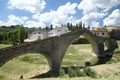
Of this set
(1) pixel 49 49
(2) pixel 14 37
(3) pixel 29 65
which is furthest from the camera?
(2) pixel 14 37

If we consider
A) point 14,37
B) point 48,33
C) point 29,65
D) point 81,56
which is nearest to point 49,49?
point 29,65

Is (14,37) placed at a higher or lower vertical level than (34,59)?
higher

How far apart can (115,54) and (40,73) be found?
3080 centimetres

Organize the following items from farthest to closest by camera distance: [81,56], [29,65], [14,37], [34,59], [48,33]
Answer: [48,33], [14,37], [81,56], [34,59], [29,65]

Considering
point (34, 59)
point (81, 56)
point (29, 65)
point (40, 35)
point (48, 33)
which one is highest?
point (48, 33)

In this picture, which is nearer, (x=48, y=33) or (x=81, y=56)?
(x=81, y=56)

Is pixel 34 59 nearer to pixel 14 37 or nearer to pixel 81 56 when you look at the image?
pixel 81 56

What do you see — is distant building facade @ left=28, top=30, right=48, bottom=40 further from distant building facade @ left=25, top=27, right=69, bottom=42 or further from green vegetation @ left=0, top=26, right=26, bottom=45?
green vegetation @ left=0, top=26, right=26, bottom=45

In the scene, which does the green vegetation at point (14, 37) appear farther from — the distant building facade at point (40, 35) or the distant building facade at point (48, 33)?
the distant building facade at point (40, 35)

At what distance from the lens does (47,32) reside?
10331 cm

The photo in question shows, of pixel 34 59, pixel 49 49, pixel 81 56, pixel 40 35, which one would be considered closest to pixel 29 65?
pixel 34 59

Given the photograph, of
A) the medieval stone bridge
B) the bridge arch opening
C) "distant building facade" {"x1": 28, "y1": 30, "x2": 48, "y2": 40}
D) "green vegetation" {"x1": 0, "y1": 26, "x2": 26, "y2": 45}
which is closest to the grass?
the bridge arch opening

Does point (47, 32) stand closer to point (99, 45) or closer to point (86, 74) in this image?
point (99, 45)

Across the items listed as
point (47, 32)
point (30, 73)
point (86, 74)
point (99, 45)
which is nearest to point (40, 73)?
point (30, 73)
